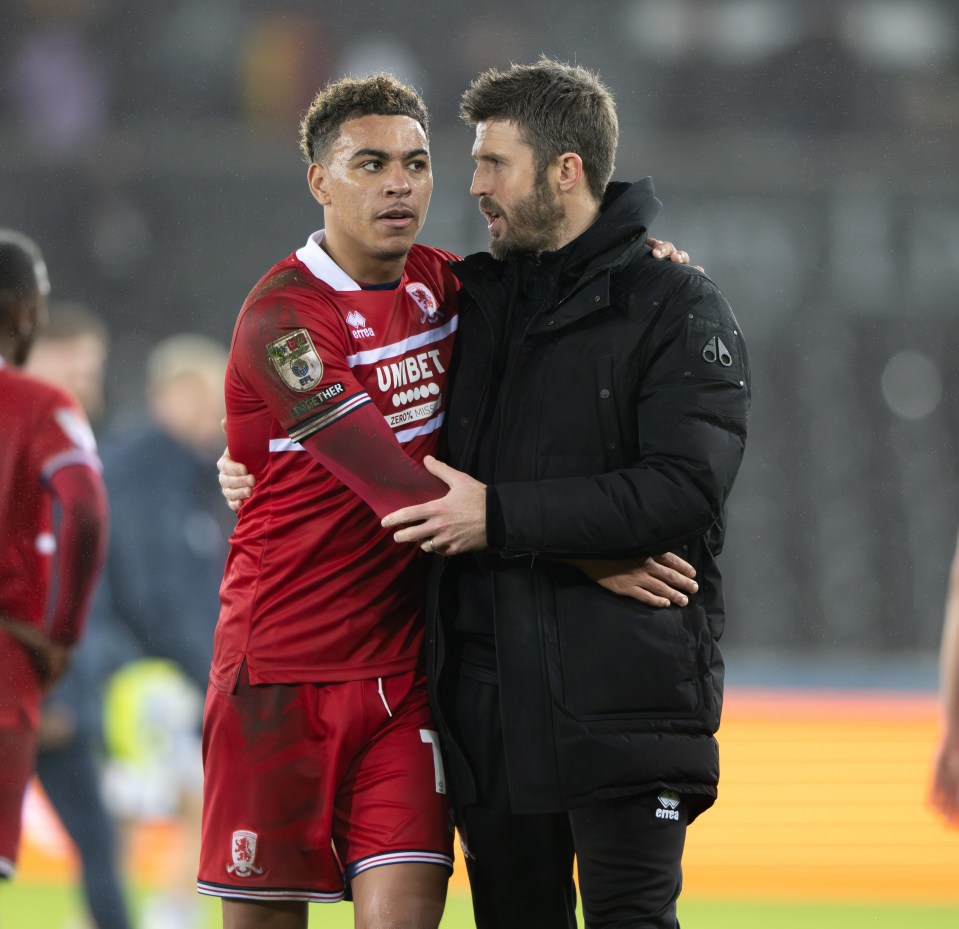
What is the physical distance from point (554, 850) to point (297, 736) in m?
0.44

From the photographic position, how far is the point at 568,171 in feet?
7.14

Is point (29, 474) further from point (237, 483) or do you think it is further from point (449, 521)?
point (449, 521)

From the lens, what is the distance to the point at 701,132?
5070 mm

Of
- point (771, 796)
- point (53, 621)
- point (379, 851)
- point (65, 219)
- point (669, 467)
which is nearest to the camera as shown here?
point (669, 467)

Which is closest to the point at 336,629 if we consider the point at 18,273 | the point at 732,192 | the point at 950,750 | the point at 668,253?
the point at 668,253

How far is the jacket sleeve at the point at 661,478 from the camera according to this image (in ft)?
6.43

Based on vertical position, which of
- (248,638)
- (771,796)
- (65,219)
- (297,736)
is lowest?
(771,796)

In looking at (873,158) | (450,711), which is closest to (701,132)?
(873,158)

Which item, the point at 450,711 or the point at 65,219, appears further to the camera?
the point at 65,219

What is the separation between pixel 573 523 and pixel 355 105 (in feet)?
2.57

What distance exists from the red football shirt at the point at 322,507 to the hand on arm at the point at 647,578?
324mm

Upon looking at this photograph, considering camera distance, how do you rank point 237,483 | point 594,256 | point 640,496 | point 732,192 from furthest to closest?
point 732,192 → point 237,483 → point 594,256 → point 640,496

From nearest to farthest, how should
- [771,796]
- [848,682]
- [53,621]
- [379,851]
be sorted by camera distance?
[379,851], [53,621], [771,796], [848,682]

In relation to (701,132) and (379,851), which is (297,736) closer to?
(379,851)
